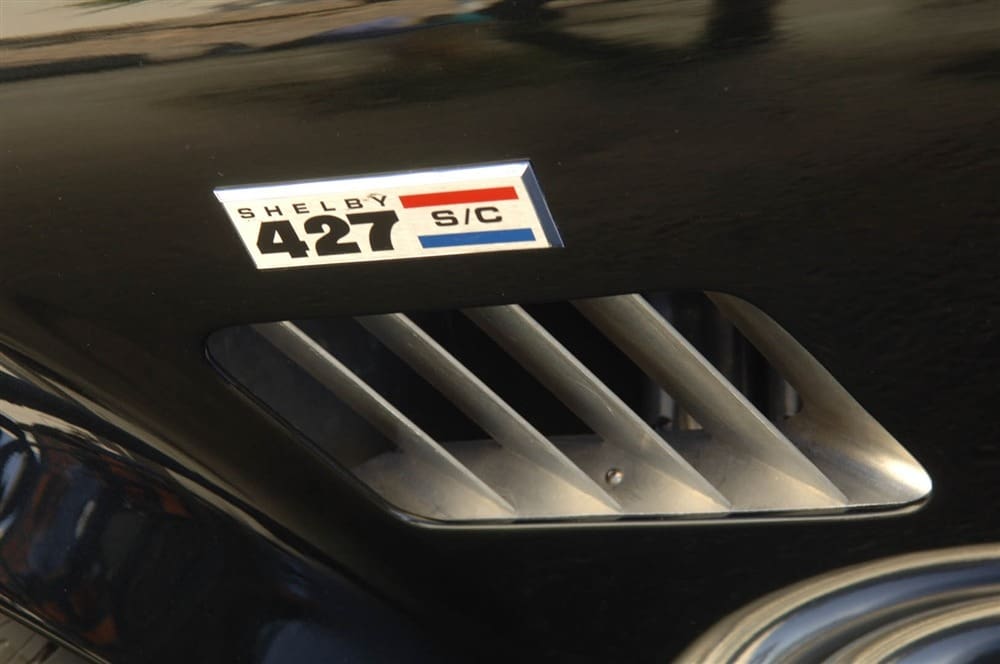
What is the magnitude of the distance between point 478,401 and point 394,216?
244mm

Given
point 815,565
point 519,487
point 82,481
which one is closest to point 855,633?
point 815,565

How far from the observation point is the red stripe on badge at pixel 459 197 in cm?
88

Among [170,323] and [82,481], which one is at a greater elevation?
[170,323]

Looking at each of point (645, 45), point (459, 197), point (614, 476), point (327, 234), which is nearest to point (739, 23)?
point (645, 45)

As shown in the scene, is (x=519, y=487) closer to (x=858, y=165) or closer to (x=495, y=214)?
(x=495, y=214)

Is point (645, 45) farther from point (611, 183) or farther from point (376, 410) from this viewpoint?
point (376, 410)

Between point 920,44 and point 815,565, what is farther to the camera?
point 815,565

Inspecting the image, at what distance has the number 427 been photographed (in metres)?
0.92

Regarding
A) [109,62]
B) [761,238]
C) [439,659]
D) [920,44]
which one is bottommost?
[439,659]

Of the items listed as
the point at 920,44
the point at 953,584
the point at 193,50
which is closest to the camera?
the point at 920,44

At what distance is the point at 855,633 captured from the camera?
3.49 ft

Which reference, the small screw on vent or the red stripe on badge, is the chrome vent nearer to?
the small screw on vent

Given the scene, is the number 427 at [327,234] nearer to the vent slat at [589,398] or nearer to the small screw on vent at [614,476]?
the vent slat at [589,398]

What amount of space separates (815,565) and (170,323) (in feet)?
1.95
